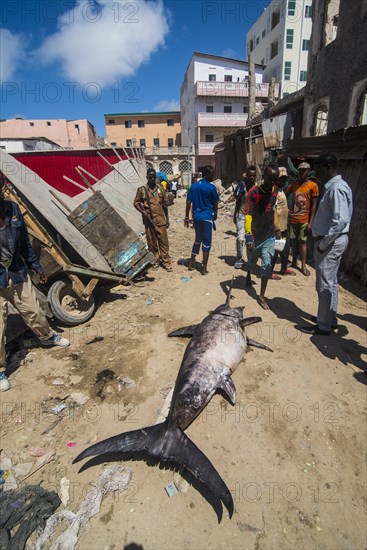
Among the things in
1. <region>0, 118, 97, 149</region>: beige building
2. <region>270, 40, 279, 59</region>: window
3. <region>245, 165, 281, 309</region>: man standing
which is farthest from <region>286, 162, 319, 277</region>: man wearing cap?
<region>0, 118, 97, 149</region>: beige building

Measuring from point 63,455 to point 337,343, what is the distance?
3.29 m

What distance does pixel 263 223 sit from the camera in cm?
437

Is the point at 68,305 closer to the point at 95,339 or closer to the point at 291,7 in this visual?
the point at 95,339

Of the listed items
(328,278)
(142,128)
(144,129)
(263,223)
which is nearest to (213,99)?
(144,129)

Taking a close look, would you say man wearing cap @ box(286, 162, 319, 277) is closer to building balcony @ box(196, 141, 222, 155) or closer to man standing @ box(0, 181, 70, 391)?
man standing @ box(0, 181, 70, 391)

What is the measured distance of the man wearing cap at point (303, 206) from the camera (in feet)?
17.6

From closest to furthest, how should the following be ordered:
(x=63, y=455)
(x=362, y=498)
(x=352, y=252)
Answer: (x=362, y=498) < (x=63, y=455) < (x=352, y=252)

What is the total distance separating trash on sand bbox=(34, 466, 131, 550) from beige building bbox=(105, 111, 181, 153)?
45805 millimetres

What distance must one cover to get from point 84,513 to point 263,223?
3909mm

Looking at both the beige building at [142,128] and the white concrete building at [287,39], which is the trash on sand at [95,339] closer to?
the white concrete building at [287,39]

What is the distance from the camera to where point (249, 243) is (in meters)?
4.47

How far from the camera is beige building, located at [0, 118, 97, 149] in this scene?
36.8 meters

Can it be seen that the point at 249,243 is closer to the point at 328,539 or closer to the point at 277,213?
the point at 277,213

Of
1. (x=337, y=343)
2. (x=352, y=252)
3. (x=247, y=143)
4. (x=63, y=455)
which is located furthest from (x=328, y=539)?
(x=247, y=143)
